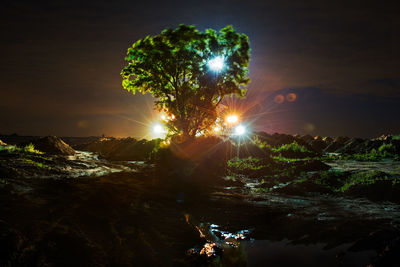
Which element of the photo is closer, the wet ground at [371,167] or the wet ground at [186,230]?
the wet ground at [186,230]

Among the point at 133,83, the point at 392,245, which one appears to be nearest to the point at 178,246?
the point at 392,245

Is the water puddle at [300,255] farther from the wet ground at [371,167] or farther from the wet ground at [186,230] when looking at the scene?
the wet ground at [371,167]

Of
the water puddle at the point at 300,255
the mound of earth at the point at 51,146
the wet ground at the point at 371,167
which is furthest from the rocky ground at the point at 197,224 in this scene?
the mound of earth at the point at 51,146

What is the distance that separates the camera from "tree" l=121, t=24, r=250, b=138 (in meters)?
22.3

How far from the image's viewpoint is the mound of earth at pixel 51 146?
24203mm

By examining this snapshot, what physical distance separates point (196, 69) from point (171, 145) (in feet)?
28.3

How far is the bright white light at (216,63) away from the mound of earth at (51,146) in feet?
61.0

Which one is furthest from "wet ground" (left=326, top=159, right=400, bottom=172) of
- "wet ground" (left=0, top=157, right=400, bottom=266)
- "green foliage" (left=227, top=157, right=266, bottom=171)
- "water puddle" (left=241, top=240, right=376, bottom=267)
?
"water puddle" (left=241, top=240, right=376, bottom=267)

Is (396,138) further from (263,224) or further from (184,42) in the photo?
(263,224)

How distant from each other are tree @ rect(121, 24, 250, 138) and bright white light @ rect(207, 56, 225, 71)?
0.32 feet

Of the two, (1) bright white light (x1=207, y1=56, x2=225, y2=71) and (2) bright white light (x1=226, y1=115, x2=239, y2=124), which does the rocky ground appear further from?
(1) bright white light (x1=207, y1=56, x2=225, y2=71)

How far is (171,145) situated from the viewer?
25.7 meters

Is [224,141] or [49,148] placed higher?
[224,141]

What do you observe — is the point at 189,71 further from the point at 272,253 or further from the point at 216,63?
the point at 272,253
